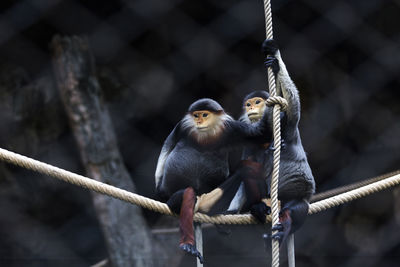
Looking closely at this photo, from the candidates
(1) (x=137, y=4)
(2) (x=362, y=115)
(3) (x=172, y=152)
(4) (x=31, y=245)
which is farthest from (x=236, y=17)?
(4) (x=31, y=245)

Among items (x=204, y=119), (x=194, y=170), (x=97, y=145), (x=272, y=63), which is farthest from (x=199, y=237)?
(x=97, y=145)

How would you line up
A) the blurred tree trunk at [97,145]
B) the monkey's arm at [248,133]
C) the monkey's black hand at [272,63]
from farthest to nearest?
the blurred tree trunk at [97,145], the monkey's arm at [248,133], the monkey's black hand at [272,63]

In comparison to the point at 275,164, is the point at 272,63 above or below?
above

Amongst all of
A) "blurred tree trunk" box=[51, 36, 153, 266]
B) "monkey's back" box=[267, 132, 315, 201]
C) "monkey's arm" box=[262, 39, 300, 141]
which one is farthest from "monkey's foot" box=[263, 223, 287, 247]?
"blurred tree trunk" box=[51, 36, 153, 266]

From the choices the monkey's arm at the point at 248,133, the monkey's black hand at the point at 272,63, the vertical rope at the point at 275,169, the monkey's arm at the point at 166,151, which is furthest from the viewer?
the monkey's arm at the point at 166,151

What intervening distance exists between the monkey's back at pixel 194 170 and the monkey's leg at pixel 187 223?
0.29 ft

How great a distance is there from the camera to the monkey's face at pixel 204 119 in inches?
46.7

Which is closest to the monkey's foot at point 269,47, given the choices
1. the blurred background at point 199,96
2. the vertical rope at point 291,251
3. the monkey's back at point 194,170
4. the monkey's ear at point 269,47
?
the monkey's ear at point 269,47

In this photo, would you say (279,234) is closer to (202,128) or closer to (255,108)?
(202,128)

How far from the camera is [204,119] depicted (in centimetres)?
120

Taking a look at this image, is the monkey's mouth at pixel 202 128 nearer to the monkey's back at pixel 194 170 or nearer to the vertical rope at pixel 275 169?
the monkey's back at pixel 194 170

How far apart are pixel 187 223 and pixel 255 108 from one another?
407 millimetres

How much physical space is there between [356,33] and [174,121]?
77cm

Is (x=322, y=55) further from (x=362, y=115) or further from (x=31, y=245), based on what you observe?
(x=31, y=245)
